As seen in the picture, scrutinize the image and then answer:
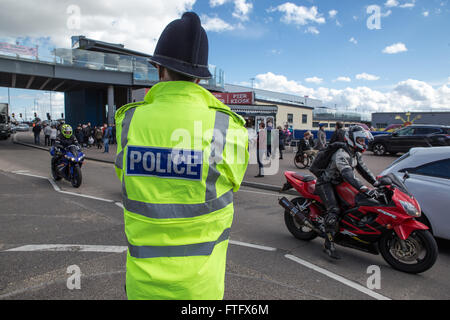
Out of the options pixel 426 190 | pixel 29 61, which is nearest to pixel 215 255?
pixel 426 190

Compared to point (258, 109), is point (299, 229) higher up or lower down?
lower down

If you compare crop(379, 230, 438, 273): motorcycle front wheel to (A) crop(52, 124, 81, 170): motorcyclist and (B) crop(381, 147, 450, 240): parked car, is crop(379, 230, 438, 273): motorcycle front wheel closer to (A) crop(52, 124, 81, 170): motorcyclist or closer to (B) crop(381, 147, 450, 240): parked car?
(B) crop(381, 147, 450, 240): parked car

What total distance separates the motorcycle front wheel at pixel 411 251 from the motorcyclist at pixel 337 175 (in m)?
0.56

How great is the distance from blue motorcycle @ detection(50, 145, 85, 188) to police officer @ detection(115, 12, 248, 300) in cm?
774

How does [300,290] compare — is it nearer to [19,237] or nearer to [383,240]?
[383,240]

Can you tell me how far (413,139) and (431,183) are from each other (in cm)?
1498

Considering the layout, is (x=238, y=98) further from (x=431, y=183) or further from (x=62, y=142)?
(x=431, y=183)

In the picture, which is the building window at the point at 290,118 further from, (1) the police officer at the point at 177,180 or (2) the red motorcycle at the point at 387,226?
(1) the police officer at the point at 177,180

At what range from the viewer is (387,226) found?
3.54 meters

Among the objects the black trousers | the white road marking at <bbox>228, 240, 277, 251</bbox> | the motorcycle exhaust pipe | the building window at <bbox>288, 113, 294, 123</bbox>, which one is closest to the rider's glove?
the black trousers

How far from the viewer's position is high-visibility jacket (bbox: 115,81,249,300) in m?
Result: 1.26

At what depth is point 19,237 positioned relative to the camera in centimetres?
453

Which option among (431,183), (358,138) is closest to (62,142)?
(358,138)

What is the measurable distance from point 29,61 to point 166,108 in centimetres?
2500
